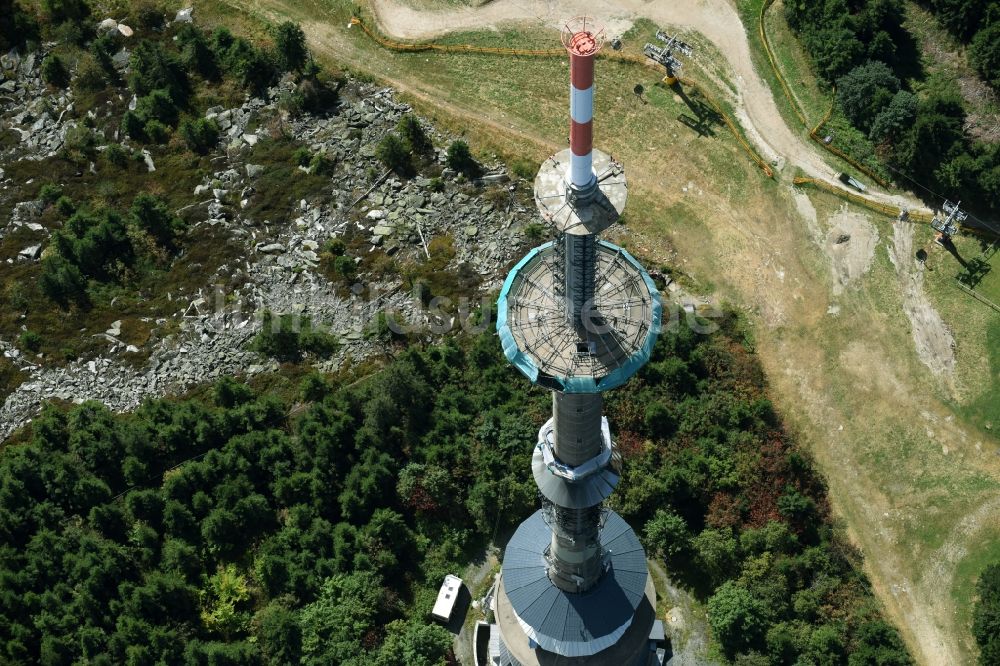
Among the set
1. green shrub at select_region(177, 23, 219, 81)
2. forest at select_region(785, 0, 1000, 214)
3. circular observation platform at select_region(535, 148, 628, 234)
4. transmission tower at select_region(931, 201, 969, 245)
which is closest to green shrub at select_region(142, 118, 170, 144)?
green shrub at select_region(177, 23, 219, 81)

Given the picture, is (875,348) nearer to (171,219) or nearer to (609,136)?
(609,136)

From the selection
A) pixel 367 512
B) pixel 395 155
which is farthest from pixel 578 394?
pixel 395 155

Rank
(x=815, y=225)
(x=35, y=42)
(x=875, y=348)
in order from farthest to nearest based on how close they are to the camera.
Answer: (x=35, y=42) → (x=815, y=225) → (x=875, y=348)

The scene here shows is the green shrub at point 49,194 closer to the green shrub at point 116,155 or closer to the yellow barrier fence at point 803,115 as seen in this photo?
the green shrub at point 116,155

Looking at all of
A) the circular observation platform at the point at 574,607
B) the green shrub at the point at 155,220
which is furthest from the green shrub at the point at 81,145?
the circular observation platform at the point at 574,607

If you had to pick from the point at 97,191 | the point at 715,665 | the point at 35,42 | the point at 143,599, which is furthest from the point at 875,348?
the point at 35,42
